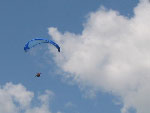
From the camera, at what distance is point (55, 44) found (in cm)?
12544

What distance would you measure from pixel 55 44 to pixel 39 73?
967cm

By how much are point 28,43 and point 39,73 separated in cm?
946

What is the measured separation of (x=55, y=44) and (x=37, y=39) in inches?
250

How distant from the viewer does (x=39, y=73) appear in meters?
128

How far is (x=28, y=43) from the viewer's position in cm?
12438

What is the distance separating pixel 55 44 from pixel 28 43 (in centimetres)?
754
